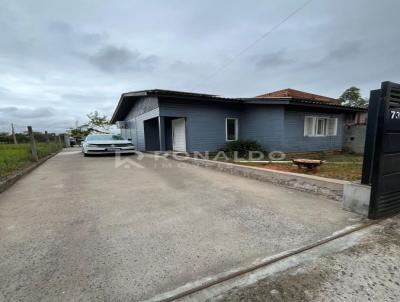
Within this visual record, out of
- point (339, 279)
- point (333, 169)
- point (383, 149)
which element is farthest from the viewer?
point (333, 169)

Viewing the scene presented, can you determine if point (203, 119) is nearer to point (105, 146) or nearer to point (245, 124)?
point (245, 124)

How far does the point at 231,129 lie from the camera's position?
1259 cm

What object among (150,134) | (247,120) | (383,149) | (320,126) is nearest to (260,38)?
(247,120)

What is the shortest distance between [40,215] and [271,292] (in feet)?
11.6

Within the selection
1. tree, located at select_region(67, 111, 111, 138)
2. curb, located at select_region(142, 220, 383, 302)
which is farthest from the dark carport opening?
tree, located at select_region(67, 111, 111, 138)

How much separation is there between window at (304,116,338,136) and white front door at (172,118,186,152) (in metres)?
6.91

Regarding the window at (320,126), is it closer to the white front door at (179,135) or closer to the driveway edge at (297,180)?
the white front door at (179,135)

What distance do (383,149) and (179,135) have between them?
10490 mm

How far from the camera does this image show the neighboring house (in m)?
10.8

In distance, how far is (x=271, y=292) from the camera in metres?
1.67

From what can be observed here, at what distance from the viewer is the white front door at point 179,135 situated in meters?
11.9

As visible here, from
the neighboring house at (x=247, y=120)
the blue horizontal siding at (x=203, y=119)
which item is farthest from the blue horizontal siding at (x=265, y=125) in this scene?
the blue horizontal siding at (x=203, y=119)

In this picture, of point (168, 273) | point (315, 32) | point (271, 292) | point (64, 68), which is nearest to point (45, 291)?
point (168, 273)

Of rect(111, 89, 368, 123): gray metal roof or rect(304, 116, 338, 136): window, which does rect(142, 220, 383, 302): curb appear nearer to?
rect(111, 89, 368, 123): gray metal roof
